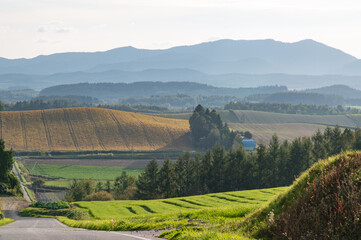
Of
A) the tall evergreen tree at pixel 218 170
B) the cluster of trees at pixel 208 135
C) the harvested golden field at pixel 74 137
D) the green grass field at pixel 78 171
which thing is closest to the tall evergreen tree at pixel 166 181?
the tall evergreen tree at pixel 218 170

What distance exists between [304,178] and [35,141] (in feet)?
563

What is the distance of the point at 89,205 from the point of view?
2188 inches

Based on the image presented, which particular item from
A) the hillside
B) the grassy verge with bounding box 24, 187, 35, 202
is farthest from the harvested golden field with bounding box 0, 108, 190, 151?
the hillside

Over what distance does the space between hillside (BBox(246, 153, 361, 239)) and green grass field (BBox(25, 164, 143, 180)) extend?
115268 mm

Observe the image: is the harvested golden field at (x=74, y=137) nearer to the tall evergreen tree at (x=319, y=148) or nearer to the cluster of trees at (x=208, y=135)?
the cluster of trees at (x=208, y=135)

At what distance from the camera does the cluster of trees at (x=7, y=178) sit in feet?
244

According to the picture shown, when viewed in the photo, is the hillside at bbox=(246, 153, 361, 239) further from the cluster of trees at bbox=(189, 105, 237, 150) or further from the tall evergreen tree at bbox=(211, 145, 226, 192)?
the cluster of trees at bbox=(189, 105, 237, 150)

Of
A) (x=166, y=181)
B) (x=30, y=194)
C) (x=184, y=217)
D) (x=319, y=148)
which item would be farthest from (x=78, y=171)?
(x=184, y=217)

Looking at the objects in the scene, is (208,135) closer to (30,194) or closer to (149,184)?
(30,194)

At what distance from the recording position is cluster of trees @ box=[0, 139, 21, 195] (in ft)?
244

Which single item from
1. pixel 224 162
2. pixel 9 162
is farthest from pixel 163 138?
pixel 9 162

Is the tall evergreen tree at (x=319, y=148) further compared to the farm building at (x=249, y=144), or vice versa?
the farm building at (x=249, y=144)

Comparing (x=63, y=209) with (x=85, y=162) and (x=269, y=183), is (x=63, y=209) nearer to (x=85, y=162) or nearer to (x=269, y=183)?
(x=269, y=183)

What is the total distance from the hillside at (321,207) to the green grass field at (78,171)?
115268 millimetres
